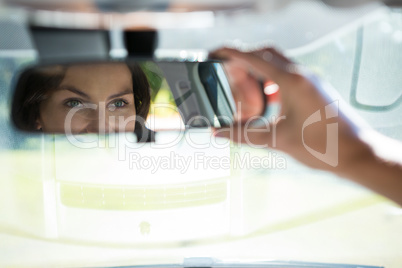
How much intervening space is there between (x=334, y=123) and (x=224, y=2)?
3.31 feet

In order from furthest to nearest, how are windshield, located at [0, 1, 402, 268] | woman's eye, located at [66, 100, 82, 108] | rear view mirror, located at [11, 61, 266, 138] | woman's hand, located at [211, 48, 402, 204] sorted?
windshield, located at [0, 1, 402, 268], woman's eye, located at [66, 100, 82, 108], rear view mirror, located at [11, 61, 266, 138], woman's hand, located at [211, 48, 402, 204]

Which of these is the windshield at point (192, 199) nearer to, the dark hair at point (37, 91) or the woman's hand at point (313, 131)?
the dark hair at point (37, 91)

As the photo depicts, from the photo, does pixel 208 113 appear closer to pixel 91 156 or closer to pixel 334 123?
pixel 334 123

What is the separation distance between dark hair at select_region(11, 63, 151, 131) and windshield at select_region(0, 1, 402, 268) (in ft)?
1.44

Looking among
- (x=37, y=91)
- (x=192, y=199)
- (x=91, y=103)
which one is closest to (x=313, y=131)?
(x=91, y=103)

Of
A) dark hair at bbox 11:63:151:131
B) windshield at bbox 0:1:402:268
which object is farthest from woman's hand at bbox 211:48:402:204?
windshield at bbox 0:1:402:268

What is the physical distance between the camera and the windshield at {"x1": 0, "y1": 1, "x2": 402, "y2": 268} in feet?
8.52

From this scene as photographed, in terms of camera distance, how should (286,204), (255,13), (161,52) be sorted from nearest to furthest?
(255,13) < (161,52) < (286,204)

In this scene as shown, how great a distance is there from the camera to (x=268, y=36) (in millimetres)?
1736

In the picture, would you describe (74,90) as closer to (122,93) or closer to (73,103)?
Result: (73,103)

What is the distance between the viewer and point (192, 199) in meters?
3.48

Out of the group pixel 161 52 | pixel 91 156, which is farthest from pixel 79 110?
pixel 91 156

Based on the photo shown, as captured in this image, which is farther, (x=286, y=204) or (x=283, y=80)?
(x=286, y=204)

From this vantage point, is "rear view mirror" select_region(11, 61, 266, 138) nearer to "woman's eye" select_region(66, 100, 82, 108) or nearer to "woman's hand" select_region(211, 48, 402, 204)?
"woman's eye" select_region(66, 100, 82, 108)
